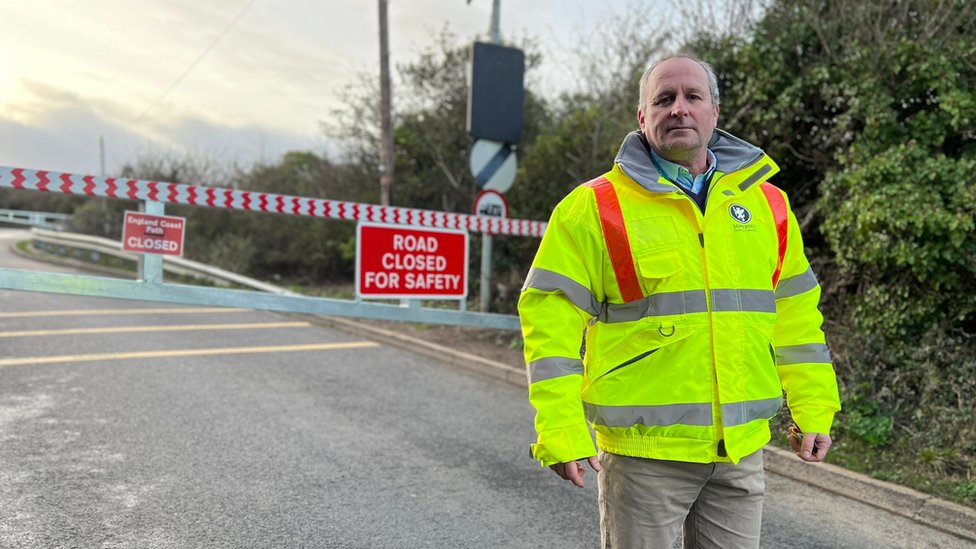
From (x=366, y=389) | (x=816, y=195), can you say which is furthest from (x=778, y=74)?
(x=366, y=389)

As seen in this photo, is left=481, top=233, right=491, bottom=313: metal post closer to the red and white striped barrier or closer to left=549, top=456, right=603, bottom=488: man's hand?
the red and white striped barrier

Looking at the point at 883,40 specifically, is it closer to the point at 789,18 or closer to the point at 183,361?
the point at 789,18

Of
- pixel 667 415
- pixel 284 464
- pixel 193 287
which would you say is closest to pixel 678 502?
pixel 667 415

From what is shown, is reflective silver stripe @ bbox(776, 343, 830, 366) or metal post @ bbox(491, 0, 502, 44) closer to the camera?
reflective silver stripe @ bbox(776, 343, 830, 366)

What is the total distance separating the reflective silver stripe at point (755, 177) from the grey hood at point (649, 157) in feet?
0.12

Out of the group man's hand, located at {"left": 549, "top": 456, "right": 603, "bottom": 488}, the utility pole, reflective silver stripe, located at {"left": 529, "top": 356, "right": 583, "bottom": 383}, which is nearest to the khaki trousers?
man's hand, located at {"left": 549, "top": 456, "right": 603, "bottom": 488}

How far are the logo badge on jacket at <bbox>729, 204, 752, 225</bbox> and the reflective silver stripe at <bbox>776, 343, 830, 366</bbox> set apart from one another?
1.48ft

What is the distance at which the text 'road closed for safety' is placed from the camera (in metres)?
6.63

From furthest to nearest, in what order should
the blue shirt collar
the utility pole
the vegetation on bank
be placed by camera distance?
1. the utility pole
2. the vegetation on bank
3. the blue shirt collar

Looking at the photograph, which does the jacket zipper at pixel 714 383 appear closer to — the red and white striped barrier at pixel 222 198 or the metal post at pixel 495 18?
the red and white striped barrier at pixel 222 198

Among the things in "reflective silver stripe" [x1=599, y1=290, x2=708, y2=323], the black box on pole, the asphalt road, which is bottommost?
the asphalt road

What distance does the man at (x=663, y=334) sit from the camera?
1.89 metres

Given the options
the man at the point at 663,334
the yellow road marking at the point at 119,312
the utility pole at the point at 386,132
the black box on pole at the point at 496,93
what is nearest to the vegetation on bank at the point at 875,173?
the black box on pole at the point at 496,93

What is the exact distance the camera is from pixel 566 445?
1852mm
